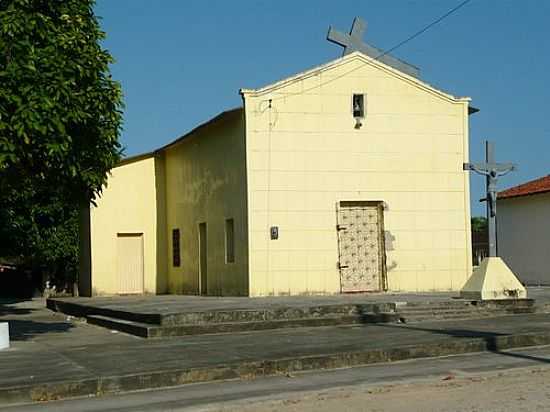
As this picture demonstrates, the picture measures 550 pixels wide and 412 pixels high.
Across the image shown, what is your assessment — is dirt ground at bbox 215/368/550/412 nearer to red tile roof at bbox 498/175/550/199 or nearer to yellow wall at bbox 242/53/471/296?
yellow wall at bbox 242/53/471/296

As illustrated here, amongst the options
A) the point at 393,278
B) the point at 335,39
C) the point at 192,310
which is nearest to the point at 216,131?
the point at 335,39

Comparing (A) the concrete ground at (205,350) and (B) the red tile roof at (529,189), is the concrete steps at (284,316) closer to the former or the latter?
(A) the concrete ground at (205,350)

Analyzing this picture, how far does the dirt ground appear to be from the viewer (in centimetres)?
939

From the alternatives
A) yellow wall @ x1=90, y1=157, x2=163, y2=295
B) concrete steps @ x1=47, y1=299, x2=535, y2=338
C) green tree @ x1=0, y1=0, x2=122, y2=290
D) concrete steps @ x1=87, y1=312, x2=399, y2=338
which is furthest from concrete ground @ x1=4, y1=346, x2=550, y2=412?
yellow wall @ x1=90, y1=157, x2=163, y2=295

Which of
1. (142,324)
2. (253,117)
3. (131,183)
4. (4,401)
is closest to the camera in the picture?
(4,401)

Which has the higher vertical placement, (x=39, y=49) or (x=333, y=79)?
(x=333, y=79)

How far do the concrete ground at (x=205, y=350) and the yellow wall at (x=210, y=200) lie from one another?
224 inches

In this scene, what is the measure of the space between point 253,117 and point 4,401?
1340 centimetres

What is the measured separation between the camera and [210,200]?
25406 mm

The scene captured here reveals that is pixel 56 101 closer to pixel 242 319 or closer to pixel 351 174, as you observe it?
pixel 242 319

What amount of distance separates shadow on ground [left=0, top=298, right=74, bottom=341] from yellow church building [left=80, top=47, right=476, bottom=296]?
16.0ft

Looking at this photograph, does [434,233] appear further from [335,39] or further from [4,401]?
[4,401]

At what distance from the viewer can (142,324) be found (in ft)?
55.3

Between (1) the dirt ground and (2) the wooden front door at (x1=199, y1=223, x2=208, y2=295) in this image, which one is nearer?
(1) the dirt ground
